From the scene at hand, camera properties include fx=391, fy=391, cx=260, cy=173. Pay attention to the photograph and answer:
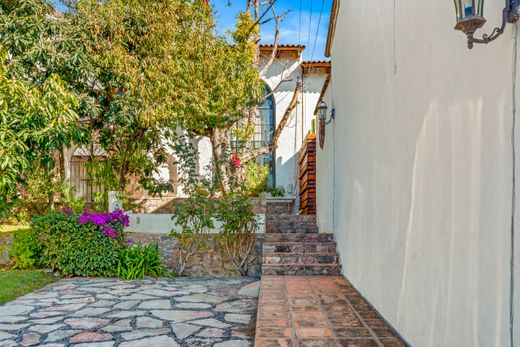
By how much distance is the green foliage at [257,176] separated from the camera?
1281cm

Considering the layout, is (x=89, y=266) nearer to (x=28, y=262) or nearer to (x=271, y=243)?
(x=28, y=262)

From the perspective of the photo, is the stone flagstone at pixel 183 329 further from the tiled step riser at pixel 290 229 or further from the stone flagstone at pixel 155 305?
the tiled step riser at pixel 290 229

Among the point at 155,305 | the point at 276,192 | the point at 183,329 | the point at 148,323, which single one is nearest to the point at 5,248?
the point at 155,305

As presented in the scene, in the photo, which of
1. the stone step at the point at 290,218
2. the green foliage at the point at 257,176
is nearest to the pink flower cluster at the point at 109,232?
the stone step at the point at 290,218

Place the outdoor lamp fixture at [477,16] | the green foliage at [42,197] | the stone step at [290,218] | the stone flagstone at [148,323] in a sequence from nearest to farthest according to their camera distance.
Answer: the outdoor lamp fixture at [477,16], the stone flagstone at [148,323], the stone step at [290,218], the green foliage at [42,197]

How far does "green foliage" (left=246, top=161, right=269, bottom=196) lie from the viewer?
1281 cm

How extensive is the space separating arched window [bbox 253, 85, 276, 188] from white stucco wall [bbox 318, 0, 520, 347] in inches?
354

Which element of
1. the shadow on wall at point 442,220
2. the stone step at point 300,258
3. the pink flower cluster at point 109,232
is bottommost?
the stone step at point 300,258

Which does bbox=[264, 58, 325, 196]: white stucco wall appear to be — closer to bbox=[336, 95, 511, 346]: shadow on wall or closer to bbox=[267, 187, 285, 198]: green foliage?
bbox=[267, 187, 285, 198]: green foliage

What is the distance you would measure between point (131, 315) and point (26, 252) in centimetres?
408

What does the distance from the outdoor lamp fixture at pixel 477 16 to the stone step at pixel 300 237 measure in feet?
18.9

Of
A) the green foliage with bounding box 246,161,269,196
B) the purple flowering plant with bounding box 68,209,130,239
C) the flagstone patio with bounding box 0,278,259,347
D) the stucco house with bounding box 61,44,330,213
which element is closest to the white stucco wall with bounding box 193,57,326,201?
the stucco house with bounding box 61,44,330,213

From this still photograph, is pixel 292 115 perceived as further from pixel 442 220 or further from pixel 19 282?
pixel 442 220

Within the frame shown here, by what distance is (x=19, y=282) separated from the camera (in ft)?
21.5
